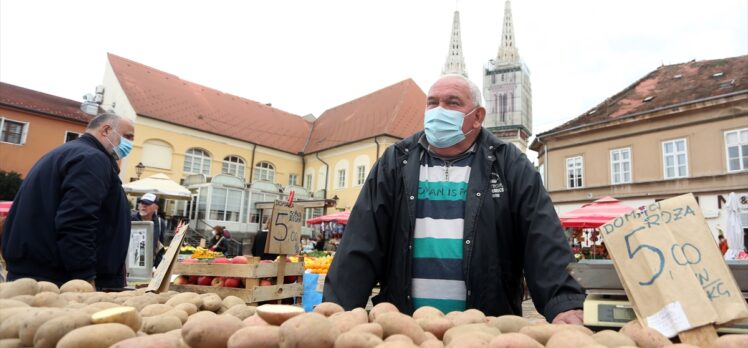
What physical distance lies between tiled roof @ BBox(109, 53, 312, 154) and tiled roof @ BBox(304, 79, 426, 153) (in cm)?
224

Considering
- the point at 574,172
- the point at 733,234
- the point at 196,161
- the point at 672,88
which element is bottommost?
the point at 733,234

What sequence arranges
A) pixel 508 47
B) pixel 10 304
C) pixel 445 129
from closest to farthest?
pixel 10 304 → pixel 445 129 → pixel 508 47

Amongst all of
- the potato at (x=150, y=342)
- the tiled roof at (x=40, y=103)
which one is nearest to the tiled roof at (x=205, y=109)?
the tiled roof at (x=40, y=103)

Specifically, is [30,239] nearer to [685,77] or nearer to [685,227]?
[685,227]

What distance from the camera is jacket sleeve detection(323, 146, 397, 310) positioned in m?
2.18

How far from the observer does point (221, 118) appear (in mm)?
32094

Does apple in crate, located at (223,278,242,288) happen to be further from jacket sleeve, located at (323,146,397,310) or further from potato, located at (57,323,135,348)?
potato, located at (57,323,135,348)

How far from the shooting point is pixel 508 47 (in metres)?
78.4

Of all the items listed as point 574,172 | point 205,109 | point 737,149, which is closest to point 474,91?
point 737,149

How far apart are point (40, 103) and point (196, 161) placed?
9165 millimetres

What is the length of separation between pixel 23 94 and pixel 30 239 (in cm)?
3002

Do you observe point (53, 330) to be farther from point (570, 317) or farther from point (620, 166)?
point (620, 166)

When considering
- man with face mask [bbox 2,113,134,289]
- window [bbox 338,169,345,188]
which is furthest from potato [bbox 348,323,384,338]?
window [bbox 338,169,345,188]

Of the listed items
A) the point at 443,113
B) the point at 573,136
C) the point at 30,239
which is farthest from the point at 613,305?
the point at 573,136
